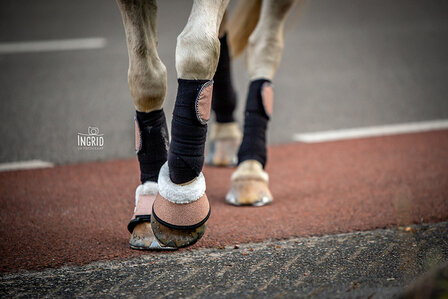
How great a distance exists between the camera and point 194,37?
2.50 metres

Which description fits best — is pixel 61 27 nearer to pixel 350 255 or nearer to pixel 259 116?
pixel 259 116

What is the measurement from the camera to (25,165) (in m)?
4.43

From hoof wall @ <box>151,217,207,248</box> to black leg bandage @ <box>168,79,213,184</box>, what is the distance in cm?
21

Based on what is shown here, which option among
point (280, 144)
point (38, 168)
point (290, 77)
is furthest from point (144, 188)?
point (290, 77)

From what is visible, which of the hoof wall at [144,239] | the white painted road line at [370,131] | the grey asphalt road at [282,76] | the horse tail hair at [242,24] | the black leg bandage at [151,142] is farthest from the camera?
the grey asphalt road at [282,76]

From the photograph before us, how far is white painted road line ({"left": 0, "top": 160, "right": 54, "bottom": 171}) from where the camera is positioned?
4.38 m

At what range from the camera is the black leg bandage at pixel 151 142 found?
289cm

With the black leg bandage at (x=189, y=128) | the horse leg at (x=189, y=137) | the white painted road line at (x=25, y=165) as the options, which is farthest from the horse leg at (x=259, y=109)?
the white painted road line at (x=25, y=165)

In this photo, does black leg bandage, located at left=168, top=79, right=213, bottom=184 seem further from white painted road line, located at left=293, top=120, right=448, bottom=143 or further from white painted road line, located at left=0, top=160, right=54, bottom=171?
white painted road line, located at left=293, top=120, right=448, bottom=143

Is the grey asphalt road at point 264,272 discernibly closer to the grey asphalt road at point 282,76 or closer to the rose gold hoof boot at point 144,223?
the rose gold hoof boot at point 144,223

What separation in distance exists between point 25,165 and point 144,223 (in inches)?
74.9

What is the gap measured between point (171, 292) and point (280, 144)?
282 centimetres

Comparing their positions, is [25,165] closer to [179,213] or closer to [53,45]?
[179,213]
